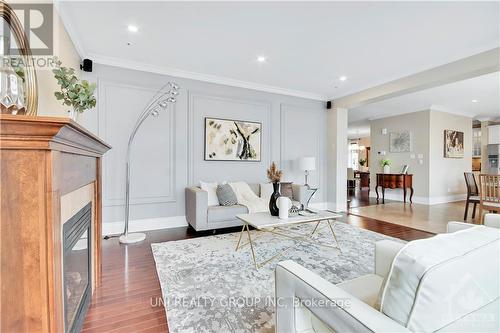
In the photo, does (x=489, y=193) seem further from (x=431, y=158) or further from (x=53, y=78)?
(x=53, y=78)

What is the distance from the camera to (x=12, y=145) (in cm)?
87

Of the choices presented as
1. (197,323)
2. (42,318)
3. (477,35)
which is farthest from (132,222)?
(477,35)

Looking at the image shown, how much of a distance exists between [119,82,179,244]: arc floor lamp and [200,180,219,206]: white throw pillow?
1077mm

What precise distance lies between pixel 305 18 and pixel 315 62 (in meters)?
1.18

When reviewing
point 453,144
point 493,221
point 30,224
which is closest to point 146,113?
point 30,224

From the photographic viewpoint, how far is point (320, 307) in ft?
2.99

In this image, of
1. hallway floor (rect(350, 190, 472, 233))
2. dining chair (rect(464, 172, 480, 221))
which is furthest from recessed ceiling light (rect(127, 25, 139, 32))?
dining chair (rect(464, 172, 480, 221))

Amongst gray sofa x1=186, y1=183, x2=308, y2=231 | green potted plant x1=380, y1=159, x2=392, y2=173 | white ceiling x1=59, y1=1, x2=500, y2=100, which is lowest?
gray sofa x1=186, y1=183, x2=308, y2=231

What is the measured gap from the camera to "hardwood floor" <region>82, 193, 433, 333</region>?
5.34 feet

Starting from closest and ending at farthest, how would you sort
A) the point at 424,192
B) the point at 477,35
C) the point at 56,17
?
the point at 56,17
the point at 477,35
the point at 424,192

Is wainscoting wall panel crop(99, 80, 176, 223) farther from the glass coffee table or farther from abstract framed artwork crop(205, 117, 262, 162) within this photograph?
the glass coffee table

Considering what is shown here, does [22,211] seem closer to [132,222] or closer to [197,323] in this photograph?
[197,323]

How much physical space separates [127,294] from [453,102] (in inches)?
303

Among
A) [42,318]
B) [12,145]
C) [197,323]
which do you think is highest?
[12,145]
